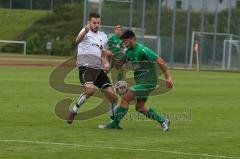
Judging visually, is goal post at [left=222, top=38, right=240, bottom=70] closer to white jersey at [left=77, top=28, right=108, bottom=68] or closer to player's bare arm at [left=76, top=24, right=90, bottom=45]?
white jersey at [left=77, top=28, right=108, bottom=68]

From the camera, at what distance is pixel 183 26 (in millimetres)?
58781

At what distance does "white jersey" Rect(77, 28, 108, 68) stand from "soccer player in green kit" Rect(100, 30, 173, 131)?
664mm

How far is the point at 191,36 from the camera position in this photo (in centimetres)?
5878

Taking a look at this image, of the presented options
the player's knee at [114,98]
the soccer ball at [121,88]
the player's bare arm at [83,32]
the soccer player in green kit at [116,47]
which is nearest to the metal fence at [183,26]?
the soccer player in green kit at [116,47]

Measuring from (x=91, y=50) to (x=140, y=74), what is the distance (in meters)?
1.28

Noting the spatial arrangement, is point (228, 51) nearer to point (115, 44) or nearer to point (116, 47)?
point (115, 44)

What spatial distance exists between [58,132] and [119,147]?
2.24m

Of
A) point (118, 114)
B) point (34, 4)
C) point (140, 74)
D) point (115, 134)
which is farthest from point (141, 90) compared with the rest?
point (34, 4)

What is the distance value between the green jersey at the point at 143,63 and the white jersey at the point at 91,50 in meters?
0.97

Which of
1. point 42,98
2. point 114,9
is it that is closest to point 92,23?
point 42,98

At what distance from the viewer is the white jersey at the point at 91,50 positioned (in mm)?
16273

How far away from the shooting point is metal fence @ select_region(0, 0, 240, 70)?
5691cm

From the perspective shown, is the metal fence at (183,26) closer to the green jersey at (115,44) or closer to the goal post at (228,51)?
the goal post at (228,51)

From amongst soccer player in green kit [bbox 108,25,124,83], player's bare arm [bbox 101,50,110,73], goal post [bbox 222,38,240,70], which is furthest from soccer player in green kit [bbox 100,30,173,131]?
goal post [bbox 222,38,240,70]
